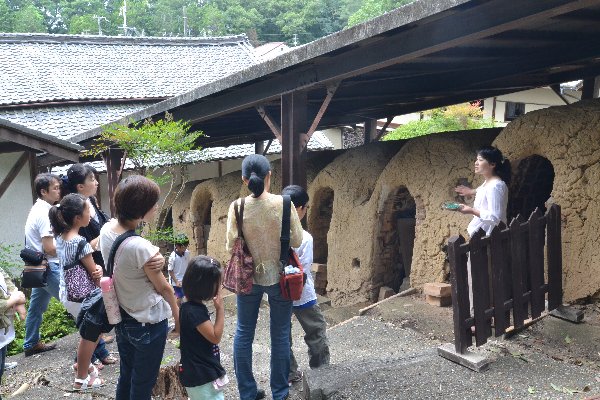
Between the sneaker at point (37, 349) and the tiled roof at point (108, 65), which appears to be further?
the tiled roof at point (108, 65)

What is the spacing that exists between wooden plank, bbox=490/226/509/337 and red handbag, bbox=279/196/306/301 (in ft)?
5.05

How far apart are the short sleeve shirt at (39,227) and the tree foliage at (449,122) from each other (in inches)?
567

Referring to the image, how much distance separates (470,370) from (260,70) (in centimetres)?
368

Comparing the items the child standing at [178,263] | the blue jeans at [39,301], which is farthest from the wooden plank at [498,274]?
the child standing at [178,263]

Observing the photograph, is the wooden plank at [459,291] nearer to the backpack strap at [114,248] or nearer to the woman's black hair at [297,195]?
the woman's black hair at [297,195]

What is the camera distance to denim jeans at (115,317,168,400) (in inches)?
130

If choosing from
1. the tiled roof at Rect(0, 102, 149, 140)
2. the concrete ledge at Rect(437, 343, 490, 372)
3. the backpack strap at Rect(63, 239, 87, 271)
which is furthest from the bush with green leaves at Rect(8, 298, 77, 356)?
the tiled roof at Rect(0, 102, 149, 140)

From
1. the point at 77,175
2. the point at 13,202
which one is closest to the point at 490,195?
the point at 77,175

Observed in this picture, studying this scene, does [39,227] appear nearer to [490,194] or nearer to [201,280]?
[201,280]

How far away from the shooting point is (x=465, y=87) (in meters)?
8.45

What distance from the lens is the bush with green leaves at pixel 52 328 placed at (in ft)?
22.2

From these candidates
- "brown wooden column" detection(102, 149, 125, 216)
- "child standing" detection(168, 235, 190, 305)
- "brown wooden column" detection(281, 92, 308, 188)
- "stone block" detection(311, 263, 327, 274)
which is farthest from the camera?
"brown wooden column" detection(102, 149, 125, 216)

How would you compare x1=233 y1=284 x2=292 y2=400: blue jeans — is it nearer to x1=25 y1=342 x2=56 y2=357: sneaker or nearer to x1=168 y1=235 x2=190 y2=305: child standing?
x1=25 y1=342 x2=56 y2=357: sneaker

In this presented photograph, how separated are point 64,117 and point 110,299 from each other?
1272 centimetres
